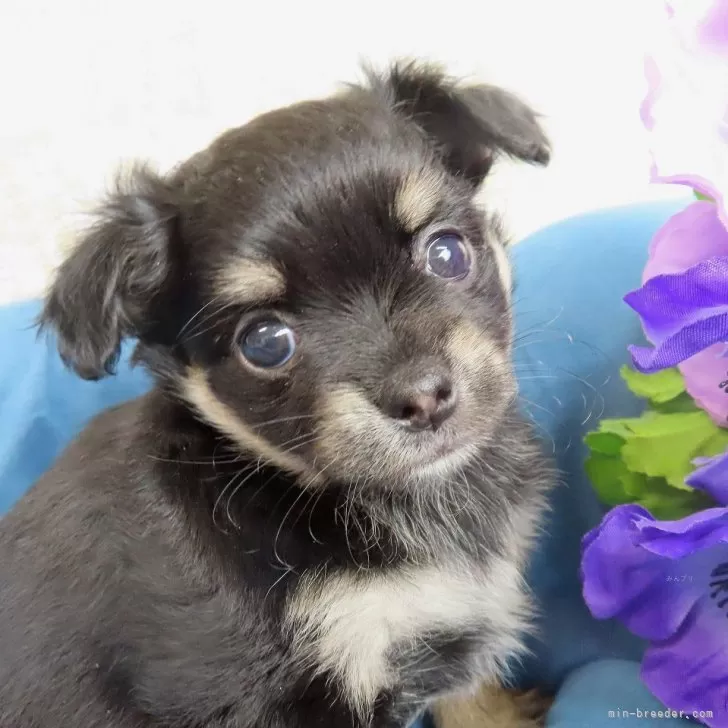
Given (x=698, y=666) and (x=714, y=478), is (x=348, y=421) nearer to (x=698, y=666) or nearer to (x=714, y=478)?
(x=714, y=478)

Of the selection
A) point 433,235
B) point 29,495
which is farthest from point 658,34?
point 29,495

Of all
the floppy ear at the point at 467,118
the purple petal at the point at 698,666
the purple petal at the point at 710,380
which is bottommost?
the purple petal at the point at 698,666

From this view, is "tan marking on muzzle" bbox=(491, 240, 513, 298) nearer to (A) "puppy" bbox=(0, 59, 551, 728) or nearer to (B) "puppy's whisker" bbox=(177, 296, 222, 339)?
(A) "puppy" bbox=(0, 59, 551, 728)

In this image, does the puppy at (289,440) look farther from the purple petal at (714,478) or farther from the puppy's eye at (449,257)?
the purple petal at (714,478)

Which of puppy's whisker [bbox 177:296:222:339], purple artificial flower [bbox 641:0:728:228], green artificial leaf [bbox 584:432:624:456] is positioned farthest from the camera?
green artificial leaf [bbox 584:432:624:456]

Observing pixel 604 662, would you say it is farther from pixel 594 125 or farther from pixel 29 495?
pixel 594 125

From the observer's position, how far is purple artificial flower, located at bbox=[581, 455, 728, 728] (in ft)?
4.55

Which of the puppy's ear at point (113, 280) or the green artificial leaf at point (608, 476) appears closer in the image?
the puppy's ear at point (113, 280)

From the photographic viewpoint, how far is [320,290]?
141 cm

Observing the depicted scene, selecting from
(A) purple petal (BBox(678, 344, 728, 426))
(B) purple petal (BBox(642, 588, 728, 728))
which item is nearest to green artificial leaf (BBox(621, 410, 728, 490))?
(A) purple petal (BBox(678, 344, 728, 426))

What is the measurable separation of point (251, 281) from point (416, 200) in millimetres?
333

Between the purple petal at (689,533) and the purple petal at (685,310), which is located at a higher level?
the purple petal at (685,310)

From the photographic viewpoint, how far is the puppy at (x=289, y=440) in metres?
1.41

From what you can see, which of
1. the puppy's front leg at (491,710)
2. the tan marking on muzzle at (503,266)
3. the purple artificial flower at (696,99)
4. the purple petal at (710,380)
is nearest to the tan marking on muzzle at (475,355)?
the tan marking on muzzle at (503,266)
